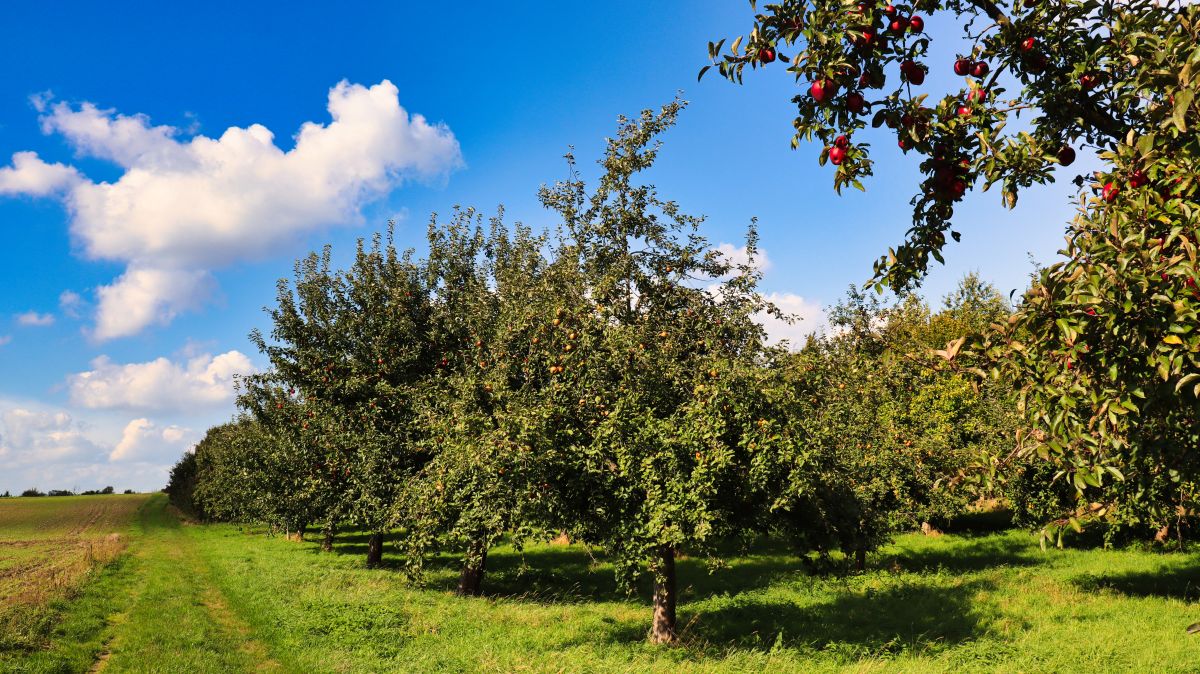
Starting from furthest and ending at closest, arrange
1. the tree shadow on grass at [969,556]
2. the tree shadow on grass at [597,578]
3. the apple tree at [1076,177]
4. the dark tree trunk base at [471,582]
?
the tree shadow on grass at [969,556] → the tree shadow on grass at [597,578] → the dark tree trunk base at [471,582] → the apple tree at [1076,177]

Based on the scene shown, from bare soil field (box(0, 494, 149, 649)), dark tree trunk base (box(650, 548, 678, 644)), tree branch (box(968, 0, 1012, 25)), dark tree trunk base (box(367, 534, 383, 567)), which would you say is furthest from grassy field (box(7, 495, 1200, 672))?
tree branch (box(968, 0, 1012, 25))

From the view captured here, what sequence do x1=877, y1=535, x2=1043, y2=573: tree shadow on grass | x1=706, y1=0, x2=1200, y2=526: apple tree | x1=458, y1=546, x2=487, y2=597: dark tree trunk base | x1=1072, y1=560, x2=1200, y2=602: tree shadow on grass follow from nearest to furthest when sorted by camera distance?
x1=706, y1=0, x2=1200, y2=526: apple tree < x1=1072, y1=560, x2=1200, y2=602: tree shadow on grass < x1=458, y1=546, x2=487, y2=597: dark tree trunk base < x1=877, y1=535, x2=1043, y2=573: tree shadow on grass

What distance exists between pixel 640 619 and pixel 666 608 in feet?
9.61

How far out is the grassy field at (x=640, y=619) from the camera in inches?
547

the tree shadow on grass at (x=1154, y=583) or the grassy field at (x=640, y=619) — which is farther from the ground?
the grassy field at (x=640, y=619)

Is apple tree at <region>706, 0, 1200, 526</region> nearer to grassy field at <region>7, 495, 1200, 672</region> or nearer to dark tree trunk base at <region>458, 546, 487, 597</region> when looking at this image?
grassy field at <region>7, 495, 1200, 672</region>

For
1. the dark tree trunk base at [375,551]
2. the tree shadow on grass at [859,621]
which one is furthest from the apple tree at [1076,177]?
the dark tree trunk base at [375,551]

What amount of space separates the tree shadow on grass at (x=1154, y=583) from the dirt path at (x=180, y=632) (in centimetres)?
2570

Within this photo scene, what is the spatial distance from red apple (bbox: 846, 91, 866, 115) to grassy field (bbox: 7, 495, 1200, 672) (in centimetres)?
1096

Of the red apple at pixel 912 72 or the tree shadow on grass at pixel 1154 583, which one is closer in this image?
the red apple at pixel 912 72

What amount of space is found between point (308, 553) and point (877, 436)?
28727mm

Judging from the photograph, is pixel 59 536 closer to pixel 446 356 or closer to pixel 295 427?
pixel 295 427

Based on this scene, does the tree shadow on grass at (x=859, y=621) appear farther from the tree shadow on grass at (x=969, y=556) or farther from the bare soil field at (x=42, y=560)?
the bare soil field at (x=42, y=560)

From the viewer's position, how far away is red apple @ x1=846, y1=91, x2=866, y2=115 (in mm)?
5961
